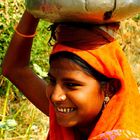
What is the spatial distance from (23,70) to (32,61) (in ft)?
9.33

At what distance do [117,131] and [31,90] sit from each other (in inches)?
27.9

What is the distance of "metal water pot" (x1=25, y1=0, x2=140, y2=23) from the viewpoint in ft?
7.30

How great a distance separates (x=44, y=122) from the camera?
533 cm

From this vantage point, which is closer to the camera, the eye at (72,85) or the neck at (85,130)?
the eye at (72,85)

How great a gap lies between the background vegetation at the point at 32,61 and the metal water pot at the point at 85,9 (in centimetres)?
198

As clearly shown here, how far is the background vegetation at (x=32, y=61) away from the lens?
16.5ft

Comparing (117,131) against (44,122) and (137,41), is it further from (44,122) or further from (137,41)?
(137,41)

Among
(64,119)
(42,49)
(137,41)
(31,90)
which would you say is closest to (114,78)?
(64,119)

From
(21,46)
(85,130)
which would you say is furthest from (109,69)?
(21,46)

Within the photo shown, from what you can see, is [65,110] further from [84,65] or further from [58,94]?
[84,65]

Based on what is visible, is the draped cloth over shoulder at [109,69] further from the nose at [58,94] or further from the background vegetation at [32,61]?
the background vegetation at [32,61]

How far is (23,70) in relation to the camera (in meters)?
2.97

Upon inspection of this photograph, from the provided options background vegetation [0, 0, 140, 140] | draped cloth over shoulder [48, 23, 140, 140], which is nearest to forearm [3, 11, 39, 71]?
draped cloth over shoulder [48, 23, 140, 140]

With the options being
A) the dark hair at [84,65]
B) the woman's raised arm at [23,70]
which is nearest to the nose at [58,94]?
the dark hair at [84,65]
